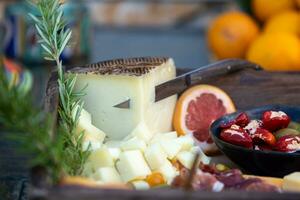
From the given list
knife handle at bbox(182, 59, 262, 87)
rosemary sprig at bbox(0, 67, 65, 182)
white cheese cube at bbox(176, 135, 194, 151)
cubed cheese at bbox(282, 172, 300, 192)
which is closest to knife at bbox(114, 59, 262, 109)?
knife handle at bbox(182, 59, 262, 87)

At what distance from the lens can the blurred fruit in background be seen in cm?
164

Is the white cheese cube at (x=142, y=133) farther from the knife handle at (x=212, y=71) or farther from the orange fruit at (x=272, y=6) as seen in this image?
the orange fruit at (x=272, y=6)

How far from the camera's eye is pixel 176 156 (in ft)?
3.50

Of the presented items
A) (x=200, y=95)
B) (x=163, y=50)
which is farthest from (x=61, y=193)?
(x=163, y=50)

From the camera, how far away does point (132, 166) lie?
99 centimetres

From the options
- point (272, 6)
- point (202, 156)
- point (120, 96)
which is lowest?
point (202, 156)

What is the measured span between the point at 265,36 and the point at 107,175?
89 centimetres

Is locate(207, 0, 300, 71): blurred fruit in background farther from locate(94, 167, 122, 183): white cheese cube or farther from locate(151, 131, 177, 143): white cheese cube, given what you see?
locate(94, 167, 122, 183): white cheese cube

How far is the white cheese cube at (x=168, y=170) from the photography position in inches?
38.6

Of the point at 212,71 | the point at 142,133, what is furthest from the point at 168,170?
the point at 212,71

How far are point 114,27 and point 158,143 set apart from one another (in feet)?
7.82

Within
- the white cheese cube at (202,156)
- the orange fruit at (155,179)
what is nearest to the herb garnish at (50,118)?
the orange fruit at (155,179)

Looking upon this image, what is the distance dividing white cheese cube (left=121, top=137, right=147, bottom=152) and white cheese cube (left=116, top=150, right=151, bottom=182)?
3cm

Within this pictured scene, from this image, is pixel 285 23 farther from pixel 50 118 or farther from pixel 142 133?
pixel 50 118
